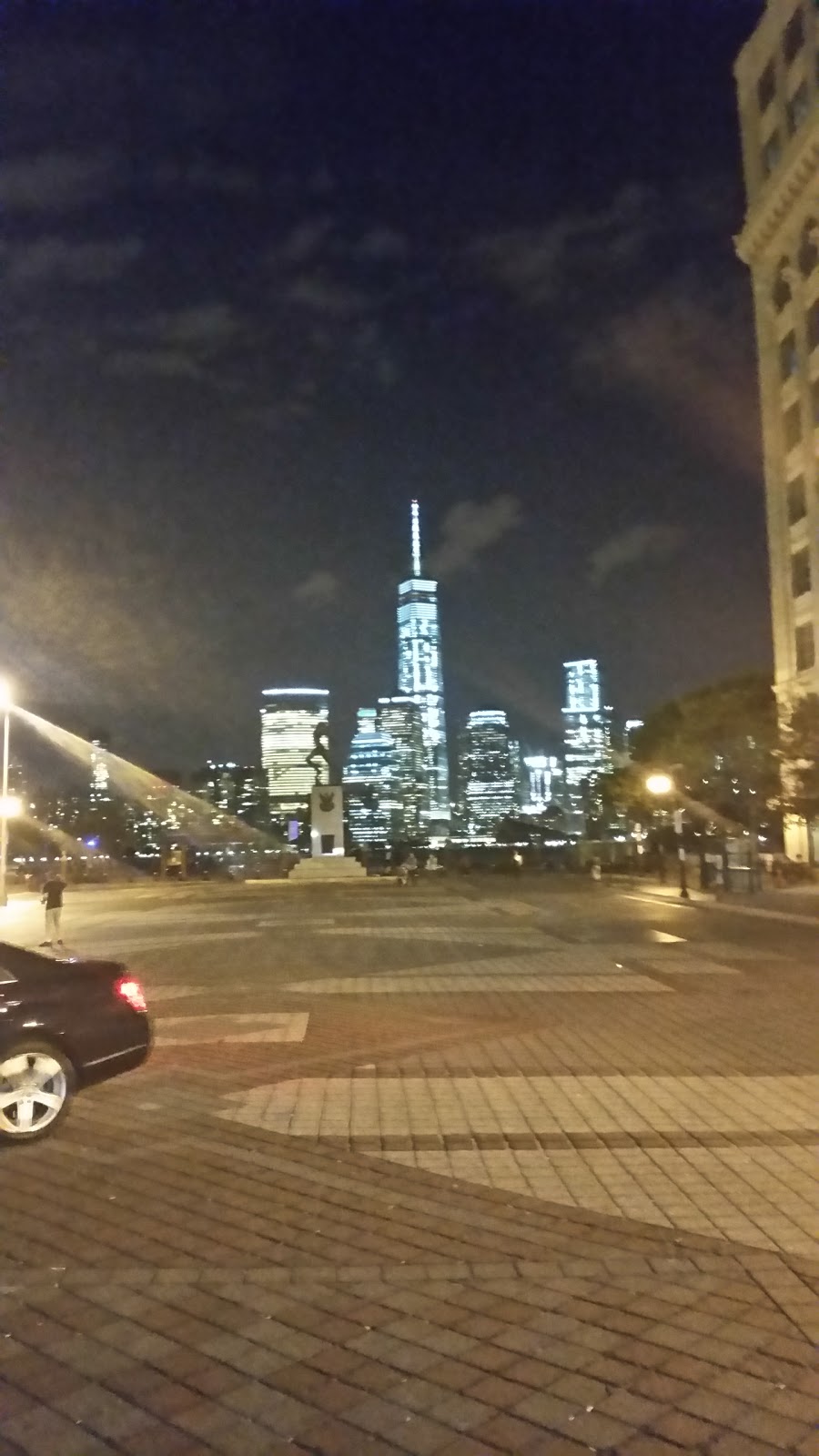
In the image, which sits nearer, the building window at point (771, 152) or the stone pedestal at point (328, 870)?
the building window at point (771, 152)

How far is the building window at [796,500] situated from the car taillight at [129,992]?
56.2 metres

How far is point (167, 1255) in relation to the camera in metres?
5.45

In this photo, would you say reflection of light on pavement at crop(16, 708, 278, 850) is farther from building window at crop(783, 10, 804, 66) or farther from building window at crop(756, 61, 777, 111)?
building window at crop(783, 10, 804, 66)

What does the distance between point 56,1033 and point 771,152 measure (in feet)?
219

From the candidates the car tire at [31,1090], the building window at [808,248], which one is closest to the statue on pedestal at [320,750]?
the building window at [808,248]

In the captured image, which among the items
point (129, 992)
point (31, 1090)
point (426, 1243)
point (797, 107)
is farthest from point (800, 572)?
point (426, 1243)

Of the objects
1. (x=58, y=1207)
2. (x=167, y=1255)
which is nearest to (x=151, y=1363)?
(x=167, y=1255)

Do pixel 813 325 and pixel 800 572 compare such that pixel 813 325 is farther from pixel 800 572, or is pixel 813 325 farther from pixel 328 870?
pixel 328 870

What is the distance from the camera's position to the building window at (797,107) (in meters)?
56.6

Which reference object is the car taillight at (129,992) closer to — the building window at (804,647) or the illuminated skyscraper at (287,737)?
the building window at (804,647)

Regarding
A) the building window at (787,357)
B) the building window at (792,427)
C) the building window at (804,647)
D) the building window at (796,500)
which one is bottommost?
the building window at (804,647)

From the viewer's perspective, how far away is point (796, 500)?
6075 centimetres

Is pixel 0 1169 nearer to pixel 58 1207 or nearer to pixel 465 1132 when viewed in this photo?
pixel 58 1207

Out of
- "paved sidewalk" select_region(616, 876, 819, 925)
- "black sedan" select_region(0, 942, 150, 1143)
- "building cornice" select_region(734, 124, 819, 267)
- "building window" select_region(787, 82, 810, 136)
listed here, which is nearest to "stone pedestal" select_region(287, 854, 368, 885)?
"paved sidewalk" select_region(616, 876, 819, 925)
